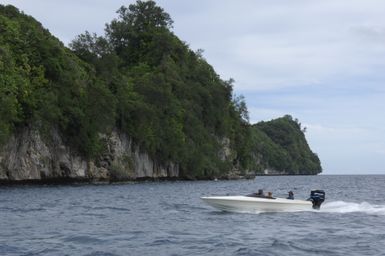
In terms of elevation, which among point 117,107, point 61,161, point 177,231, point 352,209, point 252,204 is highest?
point 117,107

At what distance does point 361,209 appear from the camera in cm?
3934

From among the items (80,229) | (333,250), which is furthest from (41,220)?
(333,250)

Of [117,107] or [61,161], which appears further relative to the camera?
[117,107]

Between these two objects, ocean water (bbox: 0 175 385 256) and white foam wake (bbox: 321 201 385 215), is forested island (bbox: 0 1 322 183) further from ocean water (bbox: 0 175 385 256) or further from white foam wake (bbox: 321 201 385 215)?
white foam wake (bbox: 321 201 385 215)

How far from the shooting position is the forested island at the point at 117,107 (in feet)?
209

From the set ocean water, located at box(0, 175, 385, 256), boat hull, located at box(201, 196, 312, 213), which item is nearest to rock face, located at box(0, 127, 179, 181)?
ocean water, located at box(0, 175, 385, 256)

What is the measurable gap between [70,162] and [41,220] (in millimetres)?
42922

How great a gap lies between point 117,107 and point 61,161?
47.4 feet

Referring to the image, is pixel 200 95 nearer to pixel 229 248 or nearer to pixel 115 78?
pixel 115 78

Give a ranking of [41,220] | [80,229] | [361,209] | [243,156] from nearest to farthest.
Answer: [80,229], [41,220], [361,209], [243,156]

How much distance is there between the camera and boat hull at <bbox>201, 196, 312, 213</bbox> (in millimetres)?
33594

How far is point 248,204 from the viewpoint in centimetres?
3391

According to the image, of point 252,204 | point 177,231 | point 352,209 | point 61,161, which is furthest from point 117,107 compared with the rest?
point 177,231

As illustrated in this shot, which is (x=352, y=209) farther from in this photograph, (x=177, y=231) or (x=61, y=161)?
(x=61, y=161)
